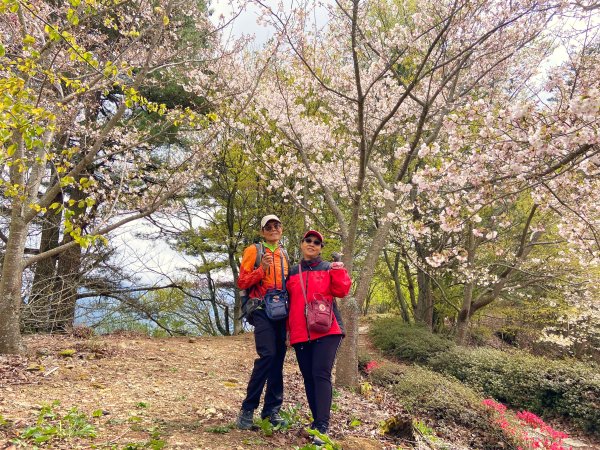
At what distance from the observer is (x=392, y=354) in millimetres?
12117

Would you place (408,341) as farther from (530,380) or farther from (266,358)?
(266,358)

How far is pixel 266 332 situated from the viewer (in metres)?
3.32

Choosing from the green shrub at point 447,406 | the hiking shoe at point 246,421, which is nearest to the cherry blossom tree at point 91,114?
the hiking shoe at point 246,421

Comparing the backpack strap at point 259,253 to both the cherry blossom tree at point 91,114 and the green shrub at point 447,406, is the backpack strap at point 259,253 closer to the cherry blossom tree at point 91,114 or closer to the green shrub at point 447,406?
the cherry blossom tree at point 91,114

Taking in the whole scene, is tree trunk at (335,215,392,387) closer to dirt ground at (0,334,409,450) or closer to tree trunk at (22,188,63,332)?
dirt ground at (0,334,409,450)

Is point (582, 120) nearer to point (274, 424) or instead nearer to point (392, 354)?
point (274, 424)

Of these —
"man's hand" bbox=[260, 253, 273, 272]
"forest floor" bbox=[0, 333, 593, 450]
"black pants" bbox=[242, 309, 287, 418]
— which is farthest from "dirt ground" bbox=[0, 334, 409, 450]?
"man's hand" bbox=[260, 253, 273, 272]

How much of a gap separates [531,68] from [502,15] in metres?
4.39

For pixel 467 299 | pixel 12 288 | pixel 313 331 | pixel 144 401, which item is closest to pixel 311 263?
pixel 313 331

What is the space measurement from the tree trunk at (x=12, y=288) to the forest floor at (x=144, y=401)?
0.93ft

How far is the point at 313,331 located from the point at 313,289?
34 cm

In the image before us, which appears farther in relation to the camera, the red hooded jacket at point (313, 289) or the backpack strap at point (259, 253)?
the backpack strap at point (259, 253)

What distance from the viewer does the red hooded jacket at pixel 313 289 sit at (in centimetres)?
325

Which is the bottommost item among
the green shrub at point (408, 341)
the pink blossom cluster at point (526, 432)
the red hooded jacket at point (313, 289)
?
the pink blossom cluster at point (526, 432)
